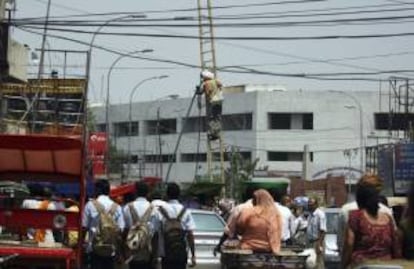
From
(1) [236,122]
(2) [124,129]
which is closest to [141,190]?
(1) [236,122]

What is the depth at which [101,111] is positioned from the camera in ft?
378

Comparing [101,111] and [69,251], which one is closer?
[69,251]

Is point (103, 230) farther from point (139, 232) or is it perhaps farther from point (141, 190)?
point (141, 190)

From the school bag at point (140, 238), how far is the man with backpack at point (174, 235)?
0.23 metres

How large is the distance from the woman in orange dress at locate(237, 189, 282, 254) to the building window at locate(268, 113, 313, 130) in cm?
8116

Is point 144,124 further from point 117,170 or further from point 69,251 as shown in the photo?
point 69,251

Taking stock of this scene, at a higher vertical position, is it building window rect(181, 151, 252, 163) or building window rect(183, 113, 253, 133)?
building window rect(183, 113, 253, 133)

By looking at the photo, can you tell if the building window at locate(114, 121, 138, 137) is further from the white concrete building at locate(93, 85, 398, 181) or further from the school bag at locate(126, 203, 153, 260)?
the school bag at locate(126, 203, 153, 260)

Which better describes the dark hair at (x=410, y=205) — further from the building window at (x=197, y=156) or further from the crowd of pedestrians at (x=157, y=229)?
the building window at (x=197, y=156)

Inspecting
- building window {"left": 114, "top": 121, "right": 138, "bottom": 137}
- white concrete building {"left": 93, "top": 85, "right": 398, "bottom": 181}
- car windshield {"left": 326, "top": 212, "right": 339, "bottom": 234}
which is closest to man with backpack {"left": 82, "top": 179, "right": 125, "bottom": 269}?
car windshield {"left": 326, "top": 212, "right": 339, "bottom": 234}

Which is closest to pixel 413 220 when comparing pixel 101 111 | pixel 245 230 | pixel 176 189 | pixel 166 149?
pixel 245 230

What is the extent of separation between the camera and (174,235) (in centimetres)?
1242

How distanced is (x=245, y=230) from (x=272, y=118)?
268 ft

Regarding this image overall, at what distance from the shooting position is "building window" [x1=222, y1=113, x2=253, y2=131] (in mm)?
93000
